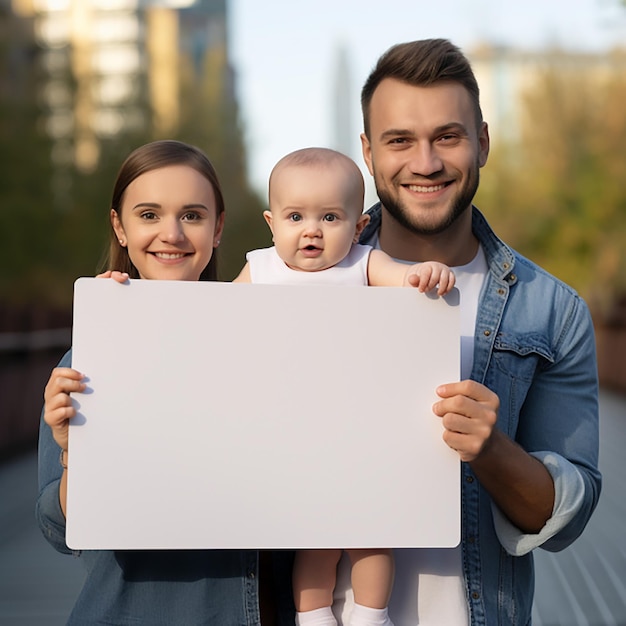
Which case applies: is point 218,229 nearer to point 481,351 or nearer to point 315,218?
point 315,218

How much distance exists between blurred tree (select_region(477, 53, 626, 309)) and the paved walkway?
11.8m

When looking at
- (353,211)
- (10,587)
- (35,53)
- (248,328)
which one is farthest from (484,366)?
(35,53)

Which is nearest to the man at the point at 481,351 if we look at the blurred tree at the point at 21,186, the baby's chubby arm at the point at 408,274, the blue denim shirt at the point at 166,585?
the baby's chubby arm at the point at 408,274

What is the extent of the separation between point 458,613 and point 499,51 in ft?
87.6

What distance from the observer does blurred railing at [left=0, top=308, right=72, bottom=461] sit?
11.2m

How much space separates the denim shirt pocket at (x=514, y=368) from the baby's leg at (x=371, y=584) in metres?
0.42

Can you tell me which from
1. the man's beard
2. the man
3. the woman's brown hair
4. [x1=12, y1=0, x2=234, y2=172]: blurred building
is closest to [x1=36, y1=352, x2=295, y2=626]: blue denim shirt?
the man

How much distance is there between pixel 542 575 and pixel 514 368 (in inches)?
180

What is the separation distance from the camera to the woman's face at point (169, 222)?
2.34 meters

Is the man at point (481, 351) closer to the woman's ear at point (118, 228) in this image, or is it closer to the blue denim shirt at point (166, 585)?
the blue denim shirt at point (166, 585)

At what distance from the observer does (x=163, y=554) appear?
2.36 meters

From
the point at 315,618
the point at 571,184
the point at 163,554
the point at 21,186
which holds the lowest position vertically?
the point at 571,184

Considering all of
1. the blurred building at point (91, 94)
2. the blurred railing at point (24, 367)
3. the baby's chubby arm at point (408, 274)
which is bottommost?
the blurred railing at point (24, 367)

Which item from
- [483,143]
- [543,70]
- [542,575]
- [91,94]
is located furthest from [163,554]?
[543,70]
